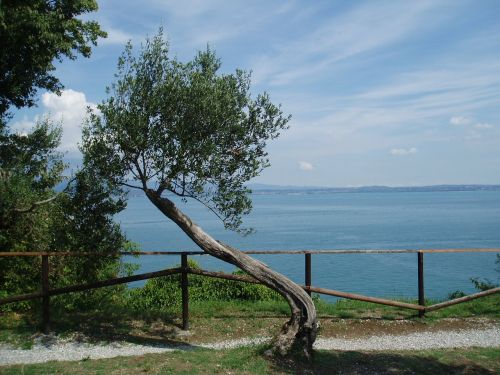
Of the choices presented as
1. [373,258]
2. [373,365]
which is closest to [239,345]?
[373,365]

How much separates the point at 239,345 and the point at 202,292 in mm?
7279

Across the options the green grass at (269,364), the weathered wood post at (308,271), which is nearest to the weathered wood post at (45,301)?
the green grass at (269,364)

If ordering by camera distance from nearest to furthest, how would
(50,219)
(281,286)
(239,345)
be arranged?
(281,286)
(239,345)
(50,219)

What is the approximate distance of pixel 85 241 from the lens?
11109 mm

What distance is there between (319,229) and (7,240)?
55.0 m

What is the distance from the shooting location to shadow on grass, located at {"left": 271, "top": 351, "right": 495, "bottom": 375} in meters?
8.05

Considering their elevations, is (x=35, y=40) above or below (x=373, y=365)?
above

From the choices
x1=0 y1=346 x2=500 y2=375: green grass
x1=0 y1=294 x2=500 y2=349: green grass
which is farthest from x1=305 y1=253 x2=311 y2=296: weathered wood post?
x1=0 y1=346 x2=500 y2=375: green grass

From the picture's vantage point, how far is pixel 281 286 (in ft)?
30.8

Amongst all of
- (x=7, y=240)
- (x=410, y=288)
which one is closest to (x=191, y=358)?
(x=7, y=240)

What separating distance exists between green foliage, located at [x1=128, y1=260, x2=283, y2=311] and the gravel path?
5852 mm

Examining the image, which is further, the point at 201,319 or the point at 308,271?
the point at 201,319

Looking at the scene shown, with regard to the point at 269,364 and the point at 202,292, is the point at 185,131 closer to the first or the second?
the point at 269,364

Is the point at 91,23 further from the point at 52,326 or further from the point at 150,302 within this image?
the point at 150,302
